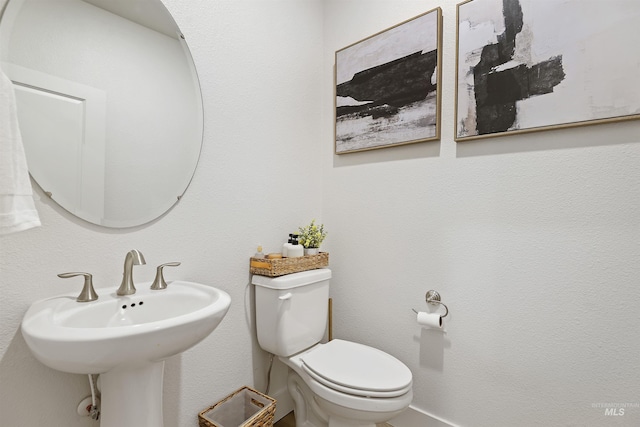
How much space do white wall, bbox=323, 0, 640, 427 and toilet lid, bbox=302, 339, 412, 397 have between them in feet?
0.81

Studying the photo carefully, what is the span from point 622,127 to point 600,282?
54 centimetres

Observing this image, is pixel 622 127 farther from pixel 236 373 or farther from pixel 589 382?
pixel 236 373

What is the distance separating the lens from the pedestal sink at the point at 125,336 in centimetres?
66

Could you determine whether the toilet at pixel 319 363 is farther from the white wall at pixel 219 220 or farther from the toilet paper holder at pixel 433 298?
the toilet paper holder at pixel 433 298

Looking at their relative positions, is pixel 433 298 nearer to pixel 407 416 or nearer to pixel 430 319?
pixel 430 319

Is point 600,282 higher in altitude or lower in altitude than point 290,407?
higher

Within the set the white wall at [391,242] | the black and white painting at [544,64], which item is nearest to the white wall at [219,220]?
the white wall at [391,242]

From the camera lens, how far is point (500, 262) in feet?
4.12

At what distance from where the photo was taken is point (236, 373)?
1394 millimetres

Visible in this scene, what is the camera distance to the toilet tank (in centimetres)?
135

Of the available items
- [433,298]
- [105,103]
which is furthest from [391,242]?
[105,103]

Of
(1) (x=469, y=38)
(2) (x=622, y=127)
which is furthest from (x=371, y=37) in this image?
(2) (x=622, y=127)

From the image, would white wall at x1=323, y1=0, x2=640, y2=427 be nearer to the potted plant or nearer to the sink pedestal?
the potted plant

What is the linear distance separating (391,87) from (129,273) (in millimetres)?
1424
